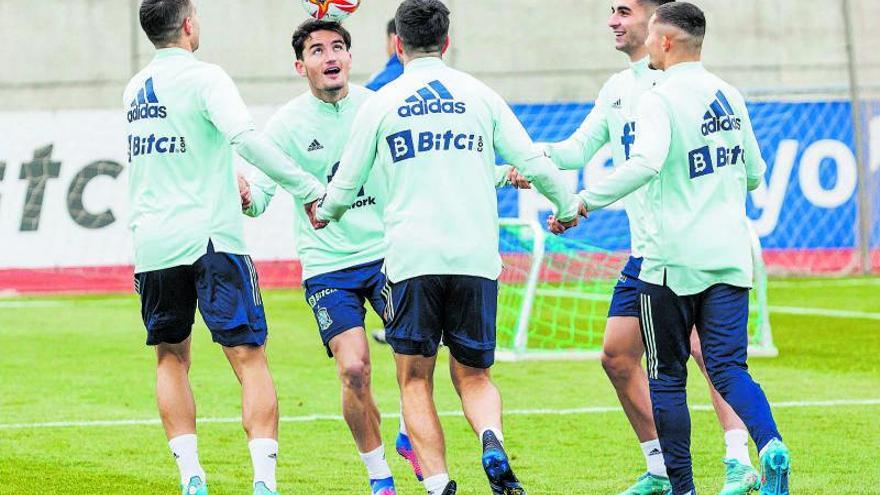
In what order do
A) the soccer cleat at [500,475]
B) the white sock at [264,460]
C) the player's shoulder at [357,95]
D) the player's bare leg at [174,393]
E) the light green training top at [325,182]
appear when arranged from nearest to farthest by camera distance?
the soccer cleat at [500,475], the white sock at [264,460], the player's bare leg at [174,393], the light green training top at [325,182], the player's shoulder at [357,95]

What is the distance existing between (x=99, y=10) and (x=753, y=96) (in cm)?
998

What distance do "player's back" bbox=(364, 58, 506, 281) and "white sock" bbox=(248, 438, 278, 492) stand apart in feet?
3.29

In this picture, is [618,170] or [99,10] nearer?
[618,170]

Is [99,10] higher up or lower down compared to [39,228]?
higher up

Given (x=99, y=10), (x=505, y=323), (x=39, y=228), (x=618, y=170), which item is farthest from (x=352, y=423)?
(x=99, y=10)

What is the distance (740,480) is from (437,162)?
204cm

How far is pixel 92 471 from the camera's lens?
25.0ft

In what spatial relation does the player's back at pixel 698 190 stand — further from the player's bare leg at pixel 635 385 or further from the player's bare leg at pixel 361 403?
the player's bare leg at pixel 361 403

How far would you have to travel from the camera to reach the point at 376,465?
22.2 feet

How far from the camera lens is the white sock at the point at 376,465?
6.76 metres

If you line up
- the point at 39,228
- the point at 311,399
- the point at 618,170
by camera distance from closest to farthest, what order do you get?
the point at 618,170 < the point at 311,399 < the point at 39,228

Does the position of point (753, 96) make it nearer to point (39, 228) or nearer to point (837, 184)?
point (837, 184)

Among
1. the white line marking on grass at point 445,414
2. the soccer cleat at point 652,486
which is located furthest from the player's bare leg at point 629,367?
the white line marking on grass at point 445,414

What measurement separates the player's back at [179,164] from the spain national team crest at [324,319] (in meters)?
0.62
